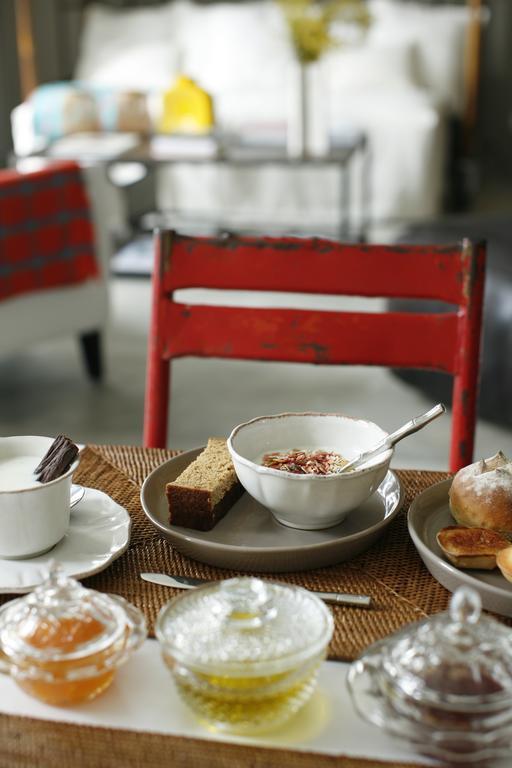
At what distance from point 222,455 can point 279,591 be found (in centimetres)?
28

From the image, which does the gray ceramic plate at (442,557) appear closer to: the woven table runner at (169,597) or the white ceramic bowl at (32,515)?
the woven table runner at (169,597)

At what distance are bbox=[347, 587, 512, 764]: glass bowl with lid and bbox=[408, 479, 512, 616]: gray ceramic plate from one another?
129mm

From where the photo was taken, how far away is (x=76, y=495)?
868 mm

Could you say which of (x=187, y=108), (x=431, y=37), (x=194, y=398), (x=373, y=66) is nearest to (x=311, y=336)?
(x=194, y=398)

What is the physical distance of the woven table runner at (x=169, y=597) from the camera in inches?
22.2

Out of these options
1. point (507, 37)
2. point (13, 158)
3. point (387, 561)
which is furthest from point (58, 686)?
point (507, 37)

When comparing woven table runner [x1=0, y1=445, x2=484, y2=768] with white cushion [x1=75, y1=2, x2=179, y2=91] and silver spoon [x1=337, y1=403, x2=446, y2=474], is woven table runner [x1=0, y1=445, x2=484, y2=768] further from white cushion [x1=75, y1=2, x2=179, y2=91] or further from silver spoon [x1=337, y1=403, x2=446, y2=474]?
white cushion [x1=75, y1=2, x2=179, y2=91]

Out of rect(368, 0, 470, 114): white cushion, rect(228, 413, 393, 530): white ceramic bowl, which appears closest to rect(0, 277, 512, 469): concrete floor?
rect(228, 413, 393, 530): white ceramic bowl

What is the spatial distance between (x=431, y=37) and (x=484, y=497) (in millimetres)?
4941

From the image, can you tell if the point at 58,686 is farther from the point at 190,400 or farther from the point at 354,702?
the point at 190,400

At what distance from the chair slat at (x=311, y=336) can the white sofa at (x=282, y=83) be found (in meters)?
3.40

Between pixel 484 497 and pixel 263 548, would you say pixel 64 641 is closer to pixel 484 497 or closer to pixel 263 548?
pixel 263 548

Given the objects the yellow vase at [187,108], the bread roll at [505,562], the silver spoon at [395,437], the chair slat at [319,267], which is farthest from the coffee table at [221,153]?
the bread roll at [505,562]

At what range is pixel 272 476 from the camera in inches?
30.9
